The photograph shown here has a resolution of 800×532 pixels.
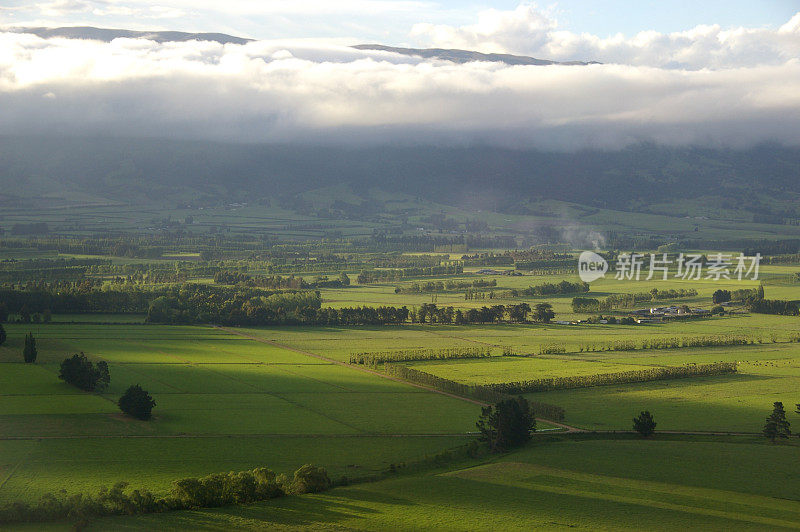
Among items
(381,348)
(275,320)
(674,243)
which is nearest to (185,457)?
(381,348)

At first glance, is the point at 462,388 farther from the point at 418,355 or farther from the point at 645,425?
the point at 645,425

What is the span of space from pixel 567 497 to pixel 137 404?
2670 centimetres

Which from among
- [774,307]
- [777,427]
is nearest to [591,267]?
[774,307]

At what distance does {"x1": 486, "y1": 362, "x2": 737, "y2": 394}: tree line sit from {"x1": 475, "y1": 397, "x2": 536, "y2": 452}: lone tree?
473 inches

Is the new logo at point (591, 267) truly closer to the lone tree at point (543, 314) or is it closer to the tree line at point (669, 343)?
the lone tree at point (543, 314)

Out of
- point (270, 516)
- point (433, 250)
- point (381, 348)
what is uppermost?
point (433, 250)

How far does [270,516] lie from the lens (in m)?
40.2

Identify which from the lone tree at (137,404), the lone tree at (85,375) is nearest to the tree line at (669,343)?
the lone tree at (85,375)

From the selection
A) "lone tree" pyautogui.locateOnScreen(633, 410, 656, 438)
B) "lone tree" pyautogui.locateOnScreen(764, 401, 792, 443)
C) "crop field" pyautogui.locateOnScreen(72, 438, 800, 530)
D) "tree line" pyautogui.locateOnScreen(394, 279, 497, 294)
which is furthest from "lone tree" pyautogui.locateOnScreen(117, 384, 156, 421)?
"tree line" pyautogui.locateOnScreen(394, 279, 497, 294)

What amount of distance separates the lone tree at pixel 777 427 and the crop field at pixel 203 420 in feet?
58.7

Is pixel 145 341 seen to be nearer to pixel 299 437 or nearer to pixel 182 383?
pixel 182 383

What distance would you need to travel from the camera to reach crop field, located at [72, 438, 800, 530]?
1563 inches

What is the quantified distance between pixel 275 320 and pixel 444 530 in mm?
63278

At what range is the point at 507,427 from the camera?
52.3 meters
